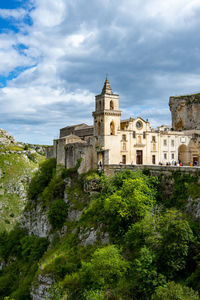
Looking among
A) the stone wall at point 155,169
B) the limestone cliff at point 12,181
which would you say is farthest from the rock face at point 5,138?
the stone wall at point 155,169

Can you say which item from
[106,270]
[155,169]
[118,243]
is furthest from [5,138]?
[106,270]

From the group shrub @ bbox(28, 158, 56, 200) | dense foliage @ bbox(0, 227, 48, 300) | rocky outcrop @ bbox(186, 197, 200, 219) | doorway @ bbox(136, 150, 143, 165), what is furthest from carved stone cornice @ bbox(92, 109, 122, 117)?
dense foliage @ bbox(0, 227, 48, 300)

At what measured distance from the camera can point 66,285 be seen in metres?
26.0

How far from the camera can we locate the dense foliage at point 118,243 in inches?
826

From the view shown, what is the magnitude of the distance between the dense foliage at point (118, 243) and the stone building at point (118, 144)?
350cm

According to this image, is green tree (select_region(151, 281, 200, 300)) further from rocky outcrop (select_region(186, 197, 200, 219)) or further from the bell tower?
the bell tower

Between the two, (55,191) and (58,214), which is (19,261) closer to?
(58,214)

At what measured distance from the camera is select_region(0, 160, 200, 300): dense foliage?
20984 mm

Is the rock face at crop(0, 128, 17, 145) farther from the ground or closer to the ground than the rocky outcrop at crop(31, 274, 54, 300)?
farther from the ground

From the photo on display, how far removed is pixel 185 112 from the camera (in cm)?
5750

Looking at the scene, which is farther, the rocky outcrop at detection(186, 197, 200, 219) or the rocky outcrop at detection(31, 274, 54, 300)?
the rocky outcrop at detection(31, 274, 54, 300)

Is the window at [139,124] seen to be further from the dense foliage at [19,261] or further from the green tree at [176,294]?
the green tree at [176,294]

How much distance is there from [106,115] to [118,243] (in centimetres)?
1929

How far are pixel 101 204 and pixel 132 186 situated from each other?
18.0ft
